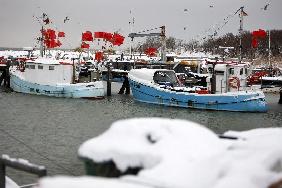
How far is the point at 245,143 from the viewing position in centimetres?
567

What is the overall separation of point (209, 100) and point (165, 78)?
518 centimetres

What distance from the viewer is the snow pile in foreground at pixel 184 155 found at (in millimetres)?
4598

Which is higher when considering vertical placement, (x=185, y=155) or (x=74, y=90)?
(x=185, y=155)

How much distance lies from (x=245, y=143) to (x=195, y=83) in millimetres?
36816

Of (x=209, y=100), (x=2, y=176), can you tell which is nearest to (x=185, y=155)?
(x=2, y=176)

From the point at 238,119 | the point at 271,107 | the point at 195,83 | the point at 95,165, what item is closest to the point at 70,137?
the point at 238,119

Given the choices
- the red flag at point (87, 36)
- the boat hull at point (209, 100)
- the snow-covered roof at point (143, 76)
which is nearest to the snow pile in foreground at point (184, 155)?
the boat hull at point (209, 100)

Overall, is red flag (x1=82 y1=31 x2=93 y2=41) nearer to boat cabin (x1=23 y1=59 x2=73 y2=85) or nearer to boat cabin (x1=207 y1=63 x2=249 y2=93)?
boat cabin (x1=23 y1=59 x2=73 y2=85)

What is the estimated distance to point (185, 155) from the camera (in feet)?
16.2

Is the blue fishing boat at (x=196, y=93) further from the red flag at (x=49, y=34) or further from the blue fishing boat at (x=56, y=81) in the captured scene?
the red flag at (x=49, y=34)

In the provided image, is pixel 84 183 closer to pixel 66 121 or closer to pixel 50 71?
pixel 66 121

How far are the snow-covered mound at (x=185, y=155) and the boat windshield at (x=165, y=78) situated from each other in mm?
27752

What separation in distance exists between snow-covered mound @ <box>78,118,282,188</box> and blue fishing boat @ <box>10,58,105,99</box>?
30.4 meters

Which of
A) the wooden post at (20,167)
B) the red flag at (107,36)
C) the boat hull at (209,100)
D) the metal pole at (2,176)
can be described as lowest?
the boat hull at (209,100)
